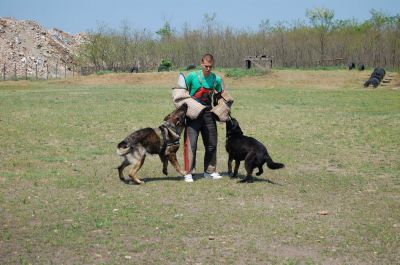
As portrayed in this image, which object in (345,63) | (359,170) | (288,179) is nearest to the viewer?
(288,179)

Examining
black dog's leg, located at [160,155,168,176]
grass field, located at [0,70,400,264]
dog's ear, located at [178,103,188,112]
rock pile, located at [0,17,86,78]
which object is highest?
rock pile, located at [0,17,86,78]

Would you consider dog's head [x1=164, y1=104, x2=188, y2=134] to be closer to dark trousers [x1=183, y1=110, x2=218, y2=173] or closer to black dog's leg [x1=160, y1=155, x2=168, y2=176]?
dark trousers [x1=183, y1=110, x2=218, y2=173]

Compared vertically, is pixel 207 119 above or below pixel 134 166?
above

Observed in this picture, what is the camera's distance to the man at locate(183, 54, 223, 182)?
1027cm

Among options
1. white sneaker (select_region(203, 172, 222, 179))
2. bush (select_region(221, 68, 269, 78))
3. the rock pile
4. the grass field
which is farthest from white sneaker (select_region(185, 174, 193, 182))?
the rock pile

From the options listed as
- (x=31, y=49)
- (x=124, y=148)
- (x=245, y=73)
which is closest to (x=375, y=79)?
(x=245, y=73)

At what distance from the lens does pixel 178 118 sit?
10.2 metres

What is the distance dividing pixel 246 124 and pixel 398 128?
4.39m

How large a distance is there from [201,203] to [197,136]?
78.1 inches

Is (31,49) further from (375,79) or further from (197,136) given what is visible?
(197,136)

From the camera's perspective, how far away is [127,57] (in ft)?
216

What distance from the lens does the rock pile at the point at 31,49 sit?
73.7m

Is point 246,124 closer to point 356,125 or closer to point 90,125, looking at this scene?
point 356,125

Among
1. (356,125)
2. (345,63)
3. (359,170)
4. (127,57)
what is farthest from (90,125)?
(127,57)
